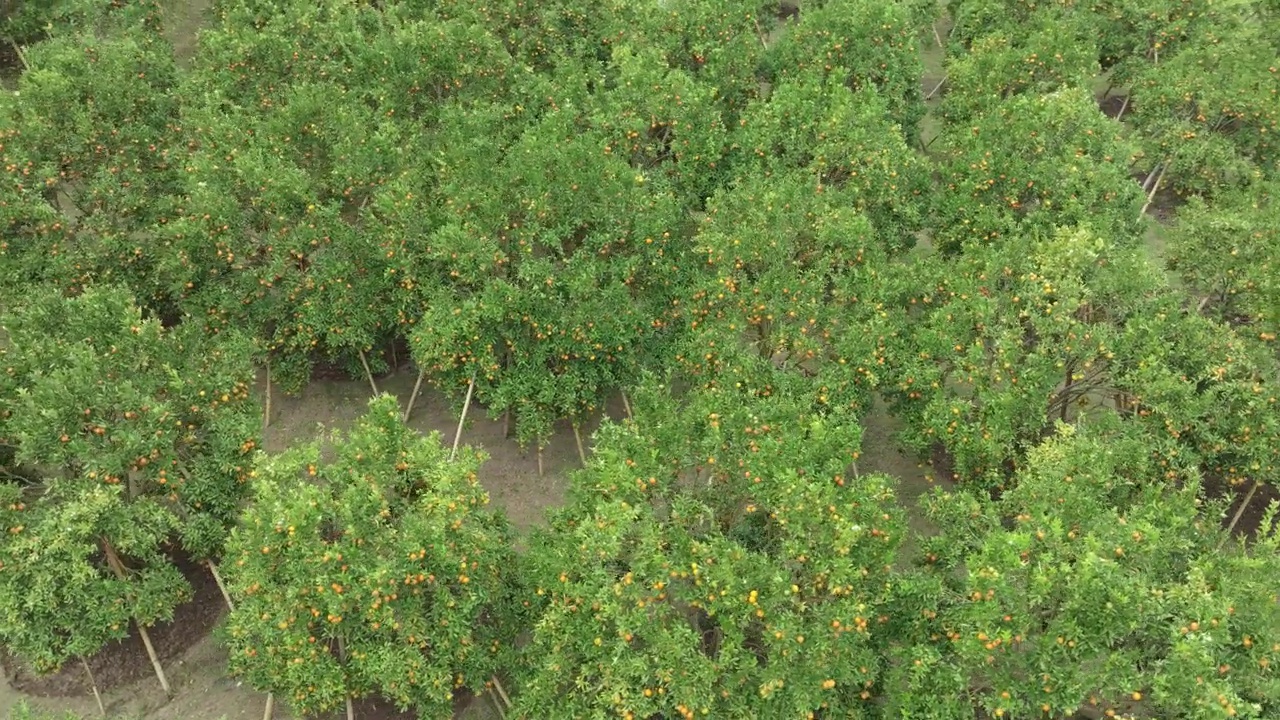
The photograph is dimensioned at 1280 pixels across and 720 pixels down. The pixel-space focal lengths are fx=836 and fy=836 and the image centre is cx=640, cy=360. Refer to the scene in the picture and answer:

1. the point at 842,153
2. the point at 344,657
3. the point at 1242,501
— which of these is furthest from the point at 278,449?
the point at 1242,501

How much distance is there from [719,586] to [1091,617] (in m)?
6.01

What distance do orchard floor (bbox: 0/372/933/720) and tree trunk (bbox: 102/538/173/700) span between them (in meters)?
0.26

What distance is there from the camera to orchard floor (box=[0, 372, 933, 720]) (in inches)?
733

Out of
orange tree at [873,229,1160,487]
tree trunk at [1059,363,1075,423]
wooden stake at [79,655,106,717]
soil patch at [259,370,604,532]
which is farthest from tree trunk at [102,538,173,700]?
tree trunk at [1059,363,1075,423]

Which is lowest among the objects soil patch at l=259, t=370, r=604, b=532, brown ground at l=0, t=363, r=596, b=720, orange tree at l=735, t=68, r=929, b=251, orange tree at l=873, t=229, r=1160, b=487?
brown ground at l=0, t=363, r=596, b=720

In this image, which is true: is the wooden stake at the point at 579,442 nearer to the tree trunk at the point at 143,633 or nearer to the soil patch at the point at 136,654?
the soil patch at the point at 136,654

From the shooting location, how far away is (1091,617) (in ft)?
44.3

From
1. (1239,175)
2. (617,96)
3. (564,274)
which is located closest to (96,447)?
(564,274)

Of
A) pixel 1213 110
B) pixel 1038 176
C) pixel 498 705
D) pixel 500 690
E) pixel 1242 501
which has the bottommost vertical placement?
pixel 498 705

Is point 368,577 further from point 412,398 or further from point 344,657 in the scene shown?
point 412,398

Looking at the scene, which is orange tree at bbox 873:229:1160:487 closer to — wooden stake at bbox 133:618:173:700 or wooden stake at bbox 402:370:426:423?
wooden stake at bbox 402:370:426:423

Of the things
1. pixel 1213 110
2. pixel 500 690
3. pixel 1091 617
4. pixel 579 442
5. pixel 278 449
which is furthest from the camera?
pixel 1213 110

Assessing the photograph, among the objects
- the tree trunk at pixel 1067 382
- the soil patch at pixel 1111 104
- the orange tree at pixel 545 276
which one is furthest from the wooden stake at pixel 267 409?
the soil patch at pixel 1111 104

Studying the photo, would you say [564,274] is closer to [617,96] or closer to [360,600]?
[617,96]
